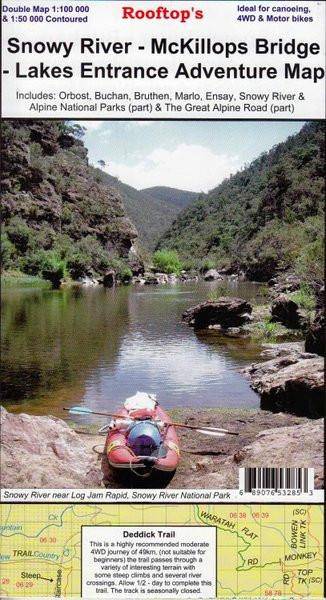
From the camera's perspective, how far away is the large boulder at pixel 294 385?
4121 millimetres

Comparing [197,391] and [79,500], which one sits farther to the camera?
[197,391]

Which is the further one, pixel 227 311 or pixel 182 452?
pixel 227 311

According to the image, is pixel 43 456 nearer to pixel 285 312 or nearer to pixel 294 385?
pixel 294 385

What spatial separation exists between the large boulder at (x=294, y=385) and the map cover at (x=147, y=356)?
3 cm

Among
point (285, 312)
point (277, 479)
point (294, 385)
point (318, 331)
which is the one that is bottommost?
point (277, 479)

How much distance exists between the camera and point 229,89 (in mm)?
3164

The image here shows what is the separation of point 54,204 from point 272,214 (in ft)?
5.79

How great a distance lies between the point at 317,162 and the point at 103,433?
2493mm

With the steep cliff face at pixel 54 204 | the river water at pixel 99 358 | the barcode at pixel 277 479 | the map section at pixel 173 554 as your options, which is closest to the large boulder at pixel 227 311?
the river water at pixel 99 358

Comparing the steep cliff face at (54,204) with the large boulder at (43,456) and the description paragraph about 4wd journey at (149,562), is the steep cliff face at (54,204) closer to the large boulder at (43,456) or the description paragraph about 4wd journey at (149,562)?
the large boulder at (43,456)

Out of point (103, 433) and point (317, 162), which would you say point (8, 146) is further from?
point (103, 433)

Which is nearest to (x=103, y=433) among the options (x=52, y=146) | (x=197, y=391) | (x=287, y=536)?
(x=197, y=391)

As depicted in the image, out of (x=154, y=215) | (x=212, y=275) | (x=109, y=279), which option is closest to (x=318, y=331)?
(x=212, y=275)

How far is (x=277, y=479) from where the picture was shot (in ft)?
10.5
